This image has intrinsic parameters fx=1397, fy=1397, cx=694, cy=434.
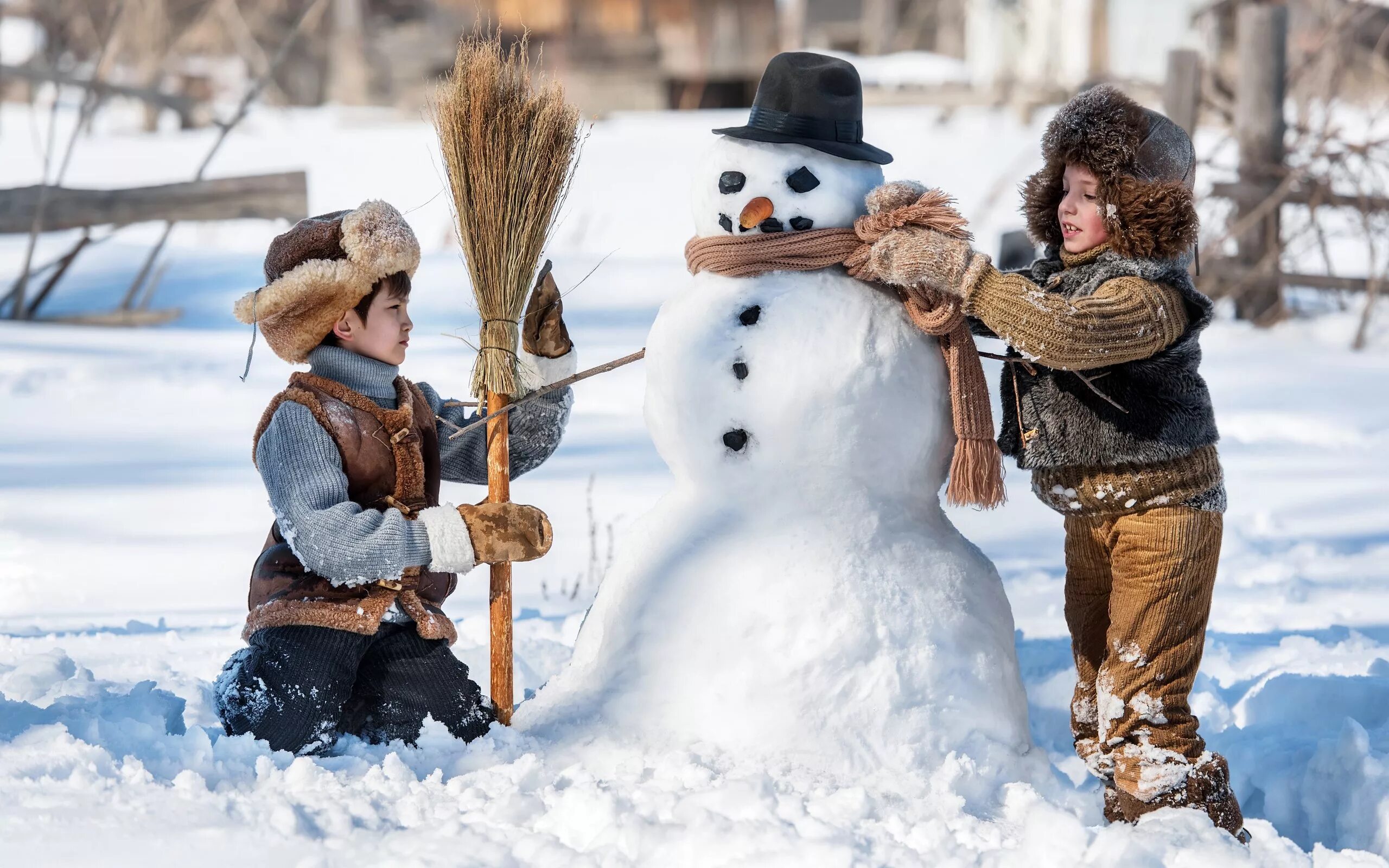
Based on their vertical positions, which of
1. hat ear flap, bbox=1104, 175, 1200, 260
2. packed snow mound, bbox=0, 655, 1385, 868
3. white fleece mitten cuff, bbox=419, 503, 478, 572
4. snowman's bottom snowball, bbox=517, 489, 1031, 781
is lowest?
packed snow mound, bbox=0, 655, 1385, 868

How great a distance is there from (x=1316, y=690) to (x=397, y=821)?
2128mm

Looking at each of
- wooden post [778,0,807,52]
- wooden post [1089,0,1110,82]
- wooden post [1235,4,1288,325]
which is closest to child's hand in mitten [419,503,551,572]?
wooden post [1235,4,1288,325]

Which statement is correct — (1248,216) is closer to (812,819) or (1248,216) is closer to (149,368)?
(149,368)

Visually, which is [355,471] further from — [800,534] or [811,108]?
[811,108]

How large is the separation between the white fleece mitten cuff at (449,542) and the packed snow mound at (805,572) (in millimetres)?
294

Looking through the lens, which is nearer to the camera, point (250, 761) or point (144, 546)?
point (250, 761)

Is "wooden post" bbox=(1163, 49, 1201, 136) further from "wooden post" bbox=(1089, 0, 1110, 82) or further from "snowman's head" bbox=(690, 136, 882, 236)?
"wooden post" bbox=(1089, 0, 1110, 82)

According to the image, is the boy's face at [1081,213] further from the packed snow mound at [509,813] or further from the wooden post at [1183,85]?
the wooden post at [1183,85]

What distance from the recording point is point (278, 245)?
2635mm

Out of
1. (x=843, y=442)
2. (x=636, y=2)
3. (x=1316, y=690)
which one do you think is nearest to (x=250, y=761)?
(x=843, y=442)

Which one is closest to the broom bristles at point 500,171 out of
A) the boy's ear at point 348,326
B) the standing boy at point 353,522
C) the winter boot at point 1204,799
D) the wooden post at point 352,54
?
the standing boy at point 353,522

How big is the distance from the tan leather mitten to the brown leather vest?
177 millimetres

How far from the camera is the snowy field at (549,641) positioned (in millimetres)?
2137

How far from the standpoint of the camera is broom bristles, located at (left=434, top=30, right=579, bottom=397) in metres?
2.57
